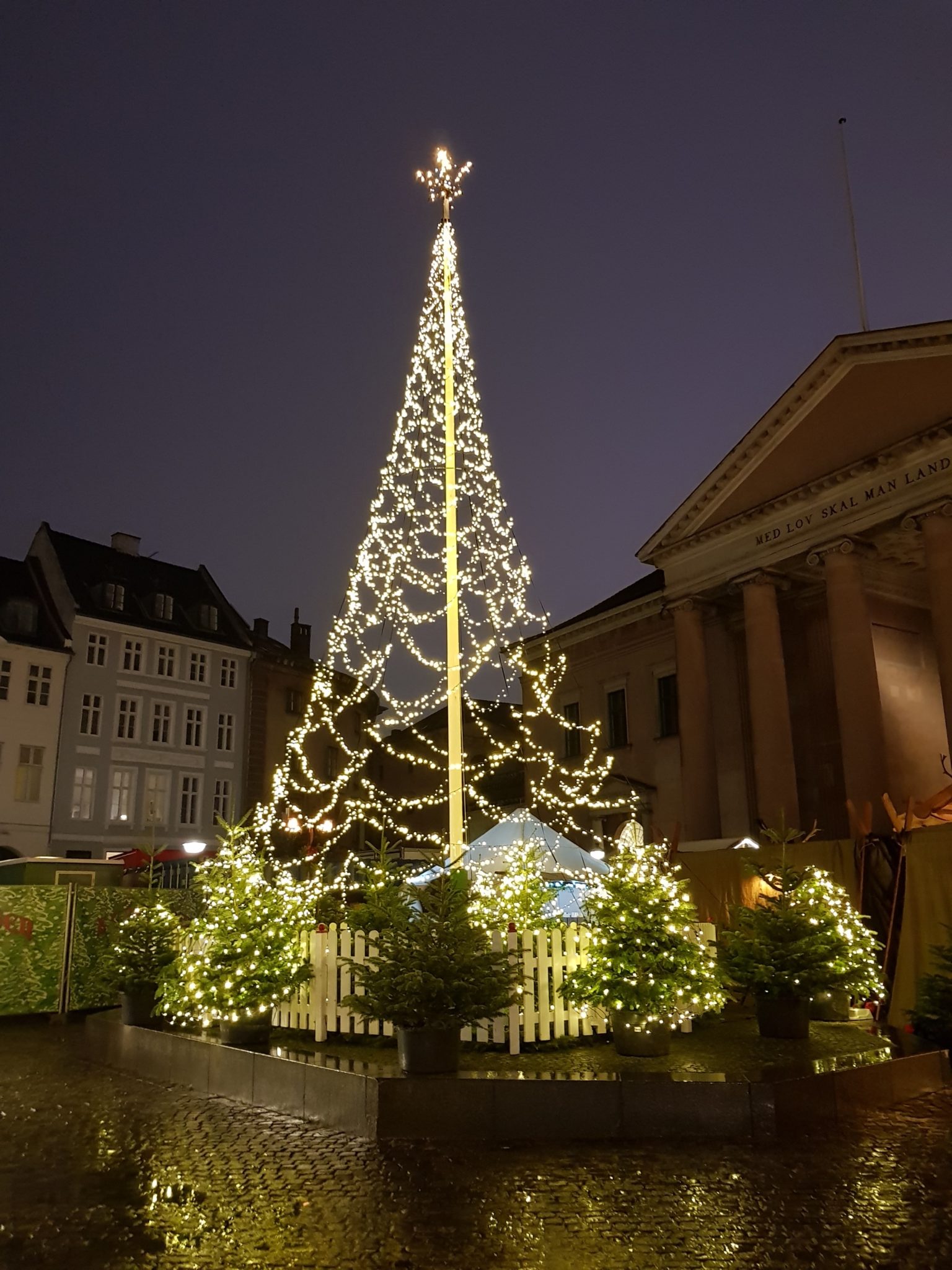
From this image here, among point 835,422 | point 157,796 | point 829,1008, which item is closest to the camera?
point 829,1008

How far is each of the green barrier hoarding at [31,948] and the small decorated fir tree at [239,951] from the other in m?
6.54

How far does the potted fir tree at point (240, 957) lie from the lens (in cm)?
1038

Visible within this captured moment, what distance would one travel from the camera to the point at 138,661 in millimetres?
43531

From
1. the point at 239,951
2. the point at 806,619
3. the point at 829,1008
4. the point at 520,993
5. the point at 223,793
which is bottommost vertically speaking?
the point at 829,1008

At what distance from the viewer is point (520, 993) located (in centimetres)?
1002

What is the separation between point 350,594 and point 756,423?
19.4 metres

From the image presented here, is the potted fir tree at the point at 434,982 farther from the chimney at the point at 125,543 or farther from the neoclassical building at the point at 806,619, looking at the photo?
the chimney at the point at 125,543

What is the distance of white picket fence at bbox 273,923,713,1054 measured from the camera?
33.6 ft

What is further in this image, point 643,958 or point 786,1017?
point 786,1017

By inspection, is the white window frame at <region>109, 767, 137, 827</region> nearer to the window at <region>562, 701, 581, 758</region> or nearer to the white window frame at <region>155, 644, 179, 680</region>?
the white window frame at <region>155, 644, 179, 680</region>

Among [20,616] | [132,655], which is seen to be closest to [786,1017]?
[20,616]

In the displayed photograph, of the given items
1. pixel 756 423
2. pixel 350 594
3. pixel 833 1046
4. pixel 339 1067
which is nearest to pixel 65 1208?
pixel 339 1067

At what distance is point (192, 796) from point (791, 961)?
123 feet

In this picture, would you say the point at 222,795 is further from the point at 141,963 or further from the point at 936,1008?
the point at 936,1008
